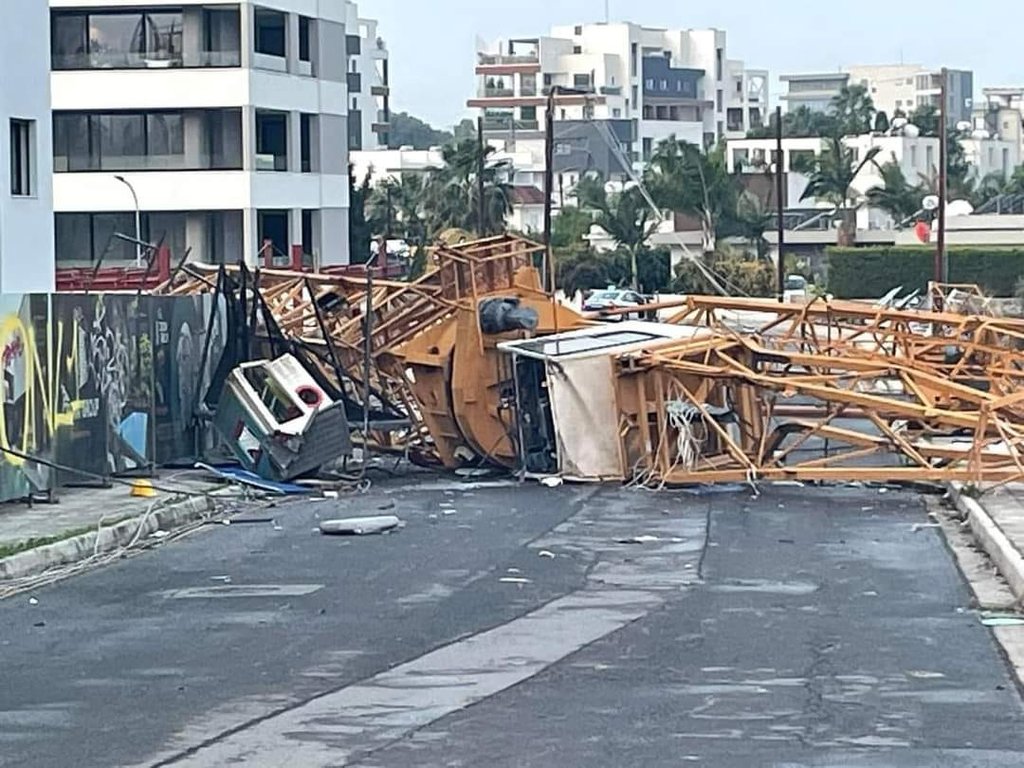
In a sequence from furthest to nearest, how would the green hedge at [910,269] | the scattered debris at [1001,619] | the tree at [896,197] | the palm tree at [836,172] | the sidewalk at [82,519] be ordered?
the tree at [896,197] < the palm tree at [836,172] < the green hedge at [910,269] < the sidewalk at [82,519] < the scattered debris at [1001,619]

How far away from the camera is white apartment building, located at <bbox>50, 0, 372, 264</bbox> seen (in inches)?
2418

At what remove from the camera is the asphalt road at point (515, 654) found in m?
9.31

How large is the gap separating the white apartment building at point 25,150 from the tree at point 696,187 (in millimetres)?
50949

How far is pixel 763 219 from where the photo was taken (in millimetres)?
87562

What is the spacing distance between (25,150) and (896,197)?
70601mm

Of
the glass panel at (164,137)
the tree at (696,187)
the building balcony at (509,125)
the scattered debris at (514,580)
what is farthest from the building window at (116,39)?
the building balcony at (509,125)

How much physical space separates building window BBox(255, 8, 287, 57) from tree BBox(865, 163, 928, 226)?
4338 cm

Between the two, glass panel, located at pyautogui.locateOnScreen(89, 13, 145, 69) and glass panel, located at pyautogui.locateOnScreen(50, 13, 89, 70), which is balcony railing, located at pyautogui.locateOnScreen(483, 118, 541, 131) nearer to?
glass panel, located at pyautogui.locateOnScreen(89, 13, 145, 69)

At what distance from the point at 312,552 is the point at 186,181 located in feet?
150

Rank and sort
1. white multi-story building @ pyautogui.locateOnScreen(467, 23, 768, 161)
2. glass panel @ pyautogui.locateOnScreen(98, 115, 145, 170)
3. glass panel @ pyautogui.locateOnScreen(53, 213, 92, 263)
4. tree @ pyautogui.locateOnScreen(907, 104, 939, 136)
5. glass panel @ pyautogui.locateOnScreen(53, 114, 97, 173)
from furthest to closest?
white multi-story building @ pyautogui.locateOnScreen(467, 23, 768, 161)
tree @ pyautogui.locateOnScreen(907, 104, 939, 136)
glass panel @ pyautogui.locateOnScreen(53, 213, 92, 263)
glass panel @ pyautogui.locateOnScreen(98, 115, 145, 170)
glass panel @ pyautogui.locateOnScreen(53, 114, 97, 173)

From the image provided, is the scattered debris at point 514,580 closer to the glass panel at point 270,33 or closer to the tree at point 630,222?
the glass panel at point 270,33

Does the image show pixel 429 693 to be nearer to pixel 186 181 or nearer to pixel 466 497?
pixel 466 497

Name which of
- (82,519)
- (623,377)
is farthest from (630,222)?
(82,519)

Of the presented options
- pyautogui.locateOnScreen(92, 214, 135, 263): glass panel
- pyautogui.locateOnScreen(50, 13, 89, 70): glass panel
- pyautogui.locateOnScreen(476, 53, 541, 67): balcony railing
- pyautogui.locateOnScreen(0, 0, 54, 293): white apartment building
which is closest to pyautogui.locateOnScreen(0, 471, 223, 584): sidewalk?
pyautogui.locateOnScreen(0, 0, 54, 293): white apartment building
